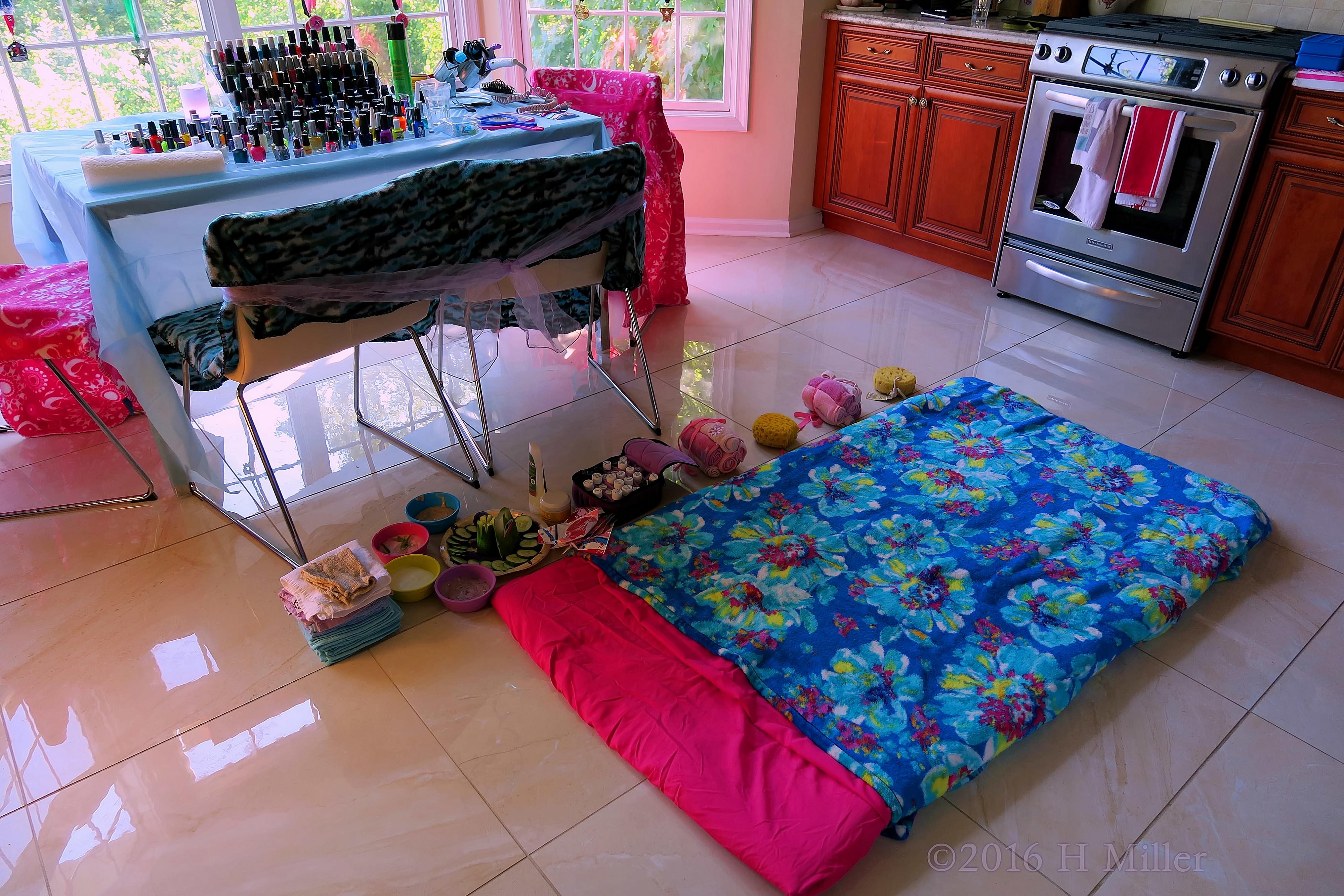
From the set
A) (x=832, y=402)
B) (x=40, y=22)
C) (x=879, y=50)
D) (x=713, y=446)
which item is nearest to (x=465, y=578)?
(x=713, y=446)

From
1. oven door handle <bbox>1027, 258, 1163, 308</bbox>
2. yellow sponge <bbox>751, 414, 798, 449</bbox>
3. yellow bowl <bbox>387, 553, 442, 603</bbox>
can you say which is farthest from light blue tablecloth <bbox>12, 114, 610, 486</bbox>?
oven door handle <bbox>1027, 258, 1163, 308</bbox>

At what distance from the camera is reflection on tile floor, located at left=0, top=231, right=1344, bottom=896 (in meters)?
1.52

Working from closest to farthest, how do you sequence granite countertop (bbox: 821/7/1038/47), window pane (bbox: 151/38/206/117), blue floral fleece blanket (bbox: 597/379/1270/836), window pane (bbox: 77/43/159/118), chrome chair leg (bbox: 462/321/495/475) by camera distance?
blue floral fleece blanket (bbox: 597/379/1270/836) < chrome chair leg (bbox: 462/321/495/475) < window pane (bbox: 77/43/159/118) < window pane (bbox: 151/38/206/117) < granite countertop (bbox: 821/7/1038/47)

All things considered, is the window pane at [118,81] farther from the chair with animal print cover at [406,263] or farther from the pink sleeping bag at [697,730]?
the pink sleeping bag at [697,730]

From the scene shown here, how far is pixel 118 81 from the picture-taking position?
10.2 feet

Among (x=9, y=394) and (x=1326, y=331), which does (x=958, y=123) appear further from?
(x=9, y=394)

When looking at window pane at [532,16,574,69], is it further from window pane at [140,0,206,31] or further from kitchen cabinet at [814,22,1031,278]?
window pane at [140,0,206,31]

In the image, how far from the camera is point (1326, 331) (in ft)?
9.29

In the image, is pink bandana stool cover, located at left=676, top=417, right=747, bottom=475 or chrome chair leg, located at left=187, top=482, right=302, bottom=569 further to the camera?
pink bandana stool cover, located at left=676, top=417, right=747, bottom=475

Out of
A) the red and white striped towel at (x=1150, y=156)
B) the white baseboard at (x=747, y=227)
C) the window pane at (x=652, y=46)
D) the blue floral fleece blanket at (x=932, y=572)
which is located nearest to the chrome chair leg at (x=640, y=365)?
the blue floral fleece blanket at (x=932, y=572)

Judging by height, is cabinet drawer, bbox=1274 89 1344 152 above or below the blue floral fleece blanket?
above

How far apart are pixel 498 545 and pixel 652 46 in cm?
269

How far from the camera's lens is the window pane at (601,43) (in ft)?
12.6

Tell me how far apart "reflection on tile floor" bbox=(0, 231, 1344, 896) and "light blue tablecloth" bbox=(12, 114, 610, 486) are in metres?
0.34
